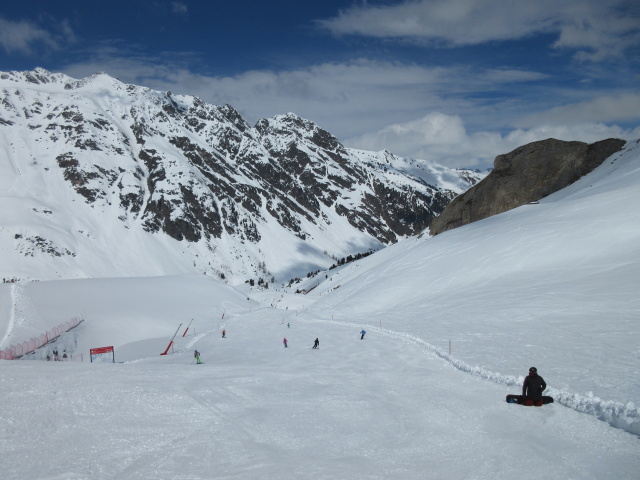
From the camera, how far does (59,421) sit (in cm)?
1375

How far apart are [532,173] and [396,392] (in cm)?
8729

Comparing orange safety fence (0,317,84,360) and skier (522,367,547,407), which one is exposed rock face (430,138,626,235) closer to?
orange safety fence (0,317,84,360)

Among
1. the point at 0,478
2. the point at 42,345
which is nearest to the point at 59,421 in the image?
the point at 0,478

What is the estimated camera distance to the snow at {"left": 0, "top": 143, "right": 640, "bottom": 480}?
11.1 m

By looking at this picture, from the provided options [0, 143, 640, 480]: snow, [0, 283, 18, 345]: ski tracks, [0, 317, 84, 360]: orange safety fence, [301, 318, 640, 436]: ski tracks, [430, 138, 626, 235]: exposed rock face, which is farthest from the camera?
[430, 138, 626, 235]: exposed rock face

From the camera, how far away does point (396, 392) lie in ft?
61.6

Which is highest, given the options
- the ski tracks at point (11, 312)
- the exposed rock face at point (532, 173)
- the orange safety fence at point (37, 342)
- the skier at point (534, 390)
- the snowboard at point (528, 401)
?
the exposed rock face at point (532, 173)

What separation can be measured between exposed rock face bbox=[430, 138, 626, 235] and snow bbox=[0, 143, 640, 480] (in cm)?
4060

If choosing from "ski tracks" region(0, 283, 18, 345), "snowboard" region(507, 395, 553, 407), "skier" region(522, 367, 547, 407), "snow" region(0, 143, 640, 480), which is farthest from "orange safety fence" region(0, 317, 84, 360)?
"skier" region(522, 367, 547, 407)

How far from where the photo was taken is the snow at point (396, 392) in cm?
1106

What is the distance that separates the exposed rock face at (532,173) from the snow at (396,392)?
40.6 m

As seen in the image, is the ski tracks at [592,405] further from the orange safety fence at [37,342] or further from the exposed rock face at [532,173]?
the exposed rock face at [532,173]

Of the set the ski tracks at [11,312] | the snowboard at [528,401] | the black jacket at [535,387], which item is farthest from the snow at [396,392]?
the black jacket at [535,387]

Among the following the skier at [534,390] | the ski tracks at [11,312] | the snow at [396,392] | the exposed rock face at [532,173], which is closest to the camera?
the snow at [396,392]
